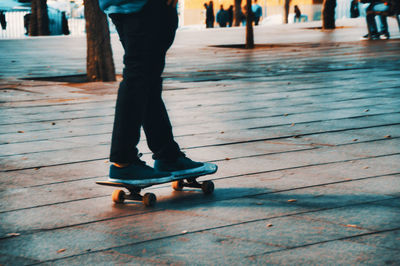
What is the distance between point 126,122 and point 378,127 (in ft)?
8.32

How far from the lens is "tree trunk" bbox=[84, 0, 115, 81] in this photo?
8922 mm

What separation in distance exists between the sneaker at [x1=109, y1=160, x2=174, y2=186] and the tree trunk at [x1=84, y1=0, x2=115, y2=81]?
597cm

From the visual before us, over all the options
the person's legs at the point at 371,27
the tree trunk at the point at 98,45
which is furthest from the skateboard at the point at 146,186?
the person's legs at the point at 371,27

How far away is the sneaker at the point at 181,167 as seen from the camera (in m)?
3.35

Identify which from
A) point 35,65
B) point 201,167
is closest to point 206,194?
point 201,167

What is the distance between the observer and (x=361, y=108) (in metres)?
6.04

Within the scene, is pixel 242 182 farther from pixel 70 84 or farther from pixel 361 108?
pixel 70 84

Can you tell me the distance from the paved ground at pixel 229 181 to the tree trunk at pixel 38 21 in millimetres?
23953

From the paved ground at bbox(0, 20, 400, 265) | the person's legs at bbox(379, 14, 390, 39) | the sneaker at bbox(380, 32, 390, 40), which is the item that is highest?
the person's legs at bbox(379, 14, 390, 39)

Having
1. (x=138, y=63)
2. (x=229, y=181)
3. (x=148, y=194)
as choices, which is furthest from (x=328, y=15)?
(x=148, y=194)

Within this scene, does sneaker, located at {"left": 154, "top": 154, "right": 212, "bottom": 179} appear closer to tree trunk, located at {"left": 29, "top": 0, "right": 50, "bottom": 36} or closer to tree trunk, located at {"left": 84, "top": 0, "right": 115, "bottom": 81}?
tree trunk, located at {"left": 84, "top": 0, "right": 115, "bottom": 81}

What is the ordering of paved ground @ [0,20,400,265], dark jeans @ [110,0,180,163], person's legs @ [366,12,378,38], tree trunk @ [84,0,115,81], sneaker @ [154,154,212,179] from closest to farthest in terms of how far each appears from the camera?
paved ground @ [0,20,400,265] → dark jeans @ [110,0,180,163] → sneaker @ [154,154,212,179] → tree trunk @ [84,0,115,81] → person's legs @ [366,12,378,38]

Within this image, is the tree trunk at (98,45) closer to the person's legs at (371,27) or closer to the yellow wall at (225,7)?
the person's legs at (371,27)

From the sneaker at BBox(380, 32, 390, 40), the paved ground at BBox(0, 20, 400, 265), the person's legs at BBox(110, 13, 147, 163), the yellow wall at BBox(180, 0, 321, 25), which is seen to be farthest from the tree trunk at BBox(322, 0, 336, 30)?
the yellow wall at BBox(180, 0, 321, 25)
